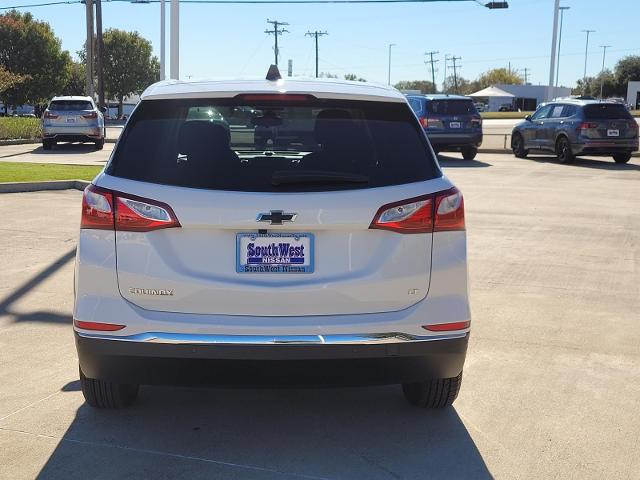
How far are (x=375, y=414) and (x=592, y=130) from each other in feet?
59.9

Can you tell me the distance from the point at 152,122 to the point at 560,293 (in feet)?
15.0

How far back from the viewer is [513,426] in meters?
4.27

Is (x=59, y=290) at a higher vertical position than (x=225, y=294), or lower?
lower

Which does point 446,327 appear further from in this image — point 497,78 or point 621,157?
point 497,78

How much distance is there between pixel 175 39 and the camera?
1678 cm

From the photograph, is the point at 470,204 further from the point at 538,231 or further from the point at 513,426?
the point at 513,426

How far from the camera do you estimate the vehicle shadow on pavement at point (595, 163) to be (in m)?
20.8

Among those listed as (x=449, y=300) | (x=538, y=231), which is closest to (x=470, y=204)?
(x=538, y=231)

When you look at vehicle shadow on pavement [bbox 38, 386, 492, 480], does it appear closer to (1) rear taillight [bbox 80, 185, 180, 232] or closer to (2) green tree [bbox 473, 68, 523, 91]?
(1) rear taillight [bbox 80, 185, 180, 232]

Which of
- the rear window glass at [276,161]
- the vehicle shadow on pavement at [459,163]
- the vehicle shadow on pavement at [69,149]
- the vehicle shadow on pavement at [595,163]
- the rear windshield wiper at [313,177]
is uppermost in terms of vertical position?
the rear window glass at [276,161]

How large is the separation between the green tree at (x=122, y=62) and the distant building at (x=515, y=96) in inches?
1911

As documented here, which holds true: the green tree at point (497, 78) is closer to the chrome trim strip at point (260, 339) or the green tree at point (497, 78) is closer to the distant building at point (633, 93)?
the distant building at point (633, 93)

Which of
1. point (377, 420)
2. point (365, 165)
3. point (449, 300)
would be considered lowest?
point (377, 420)

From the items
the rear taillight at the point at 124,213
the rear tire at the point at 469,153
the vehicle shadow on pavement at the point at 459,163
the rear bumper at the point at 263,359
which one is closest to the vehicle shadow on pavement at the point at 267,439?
the rear bumper at the point at 263,359
